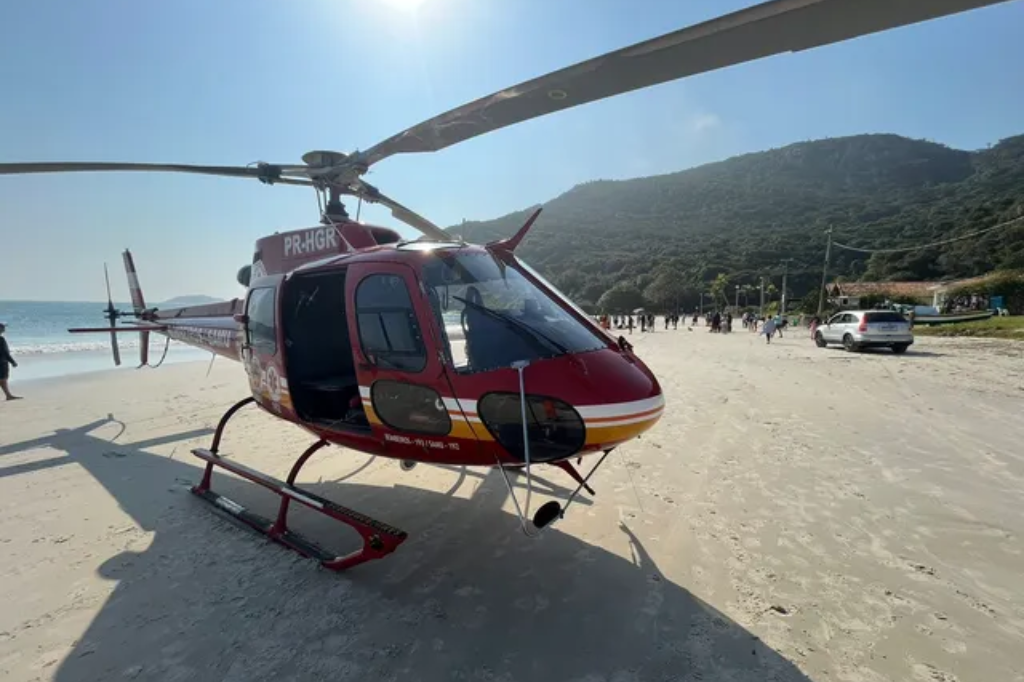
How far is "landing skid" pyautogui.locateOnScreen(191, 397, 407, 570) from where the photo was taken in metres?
3.48

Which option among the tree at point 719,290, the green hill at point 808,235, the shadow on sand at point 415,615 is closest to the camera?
the shadow on sand at point 415,615

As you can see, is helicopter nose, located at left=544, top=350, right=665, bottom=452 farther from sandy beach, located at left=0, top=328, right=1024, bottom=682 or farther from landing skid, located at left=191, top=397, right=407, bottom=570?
landing skid, located at left=191, top=397, right=407, bottom=570

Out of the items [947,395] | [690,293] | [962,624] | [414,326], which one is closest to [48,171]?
[414,326]

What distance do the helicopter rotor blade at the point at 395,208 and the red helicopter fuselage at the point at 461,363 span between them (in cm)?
101

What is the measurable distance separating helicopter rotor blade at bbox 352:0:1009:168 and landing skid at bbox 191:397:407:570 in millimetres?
3107

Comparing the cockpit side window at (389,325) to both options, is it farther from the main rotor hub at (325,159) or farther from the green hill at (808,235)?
the green hill at (808,235)

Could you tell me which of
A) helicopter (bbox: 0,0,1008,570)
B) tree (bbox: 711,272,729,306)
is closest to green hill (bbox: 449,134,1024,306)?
tree (bbox: 711,272,729,306)

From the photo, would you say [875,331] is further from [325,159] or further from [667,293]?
[667,293]

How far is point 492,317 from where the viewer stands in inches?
128

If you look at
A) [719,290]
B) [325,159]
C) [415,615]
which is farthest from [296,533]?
[719,290]

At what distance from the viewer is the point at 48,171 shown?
4520 millimetres

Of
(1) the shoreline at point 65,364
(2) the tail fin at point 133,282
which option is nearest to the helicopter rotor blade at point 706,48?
(2) the tail fin at point 133,282

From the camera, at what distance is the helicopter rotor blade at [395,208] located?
17.6 ft

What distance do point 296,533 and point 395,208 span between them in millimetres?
3785
